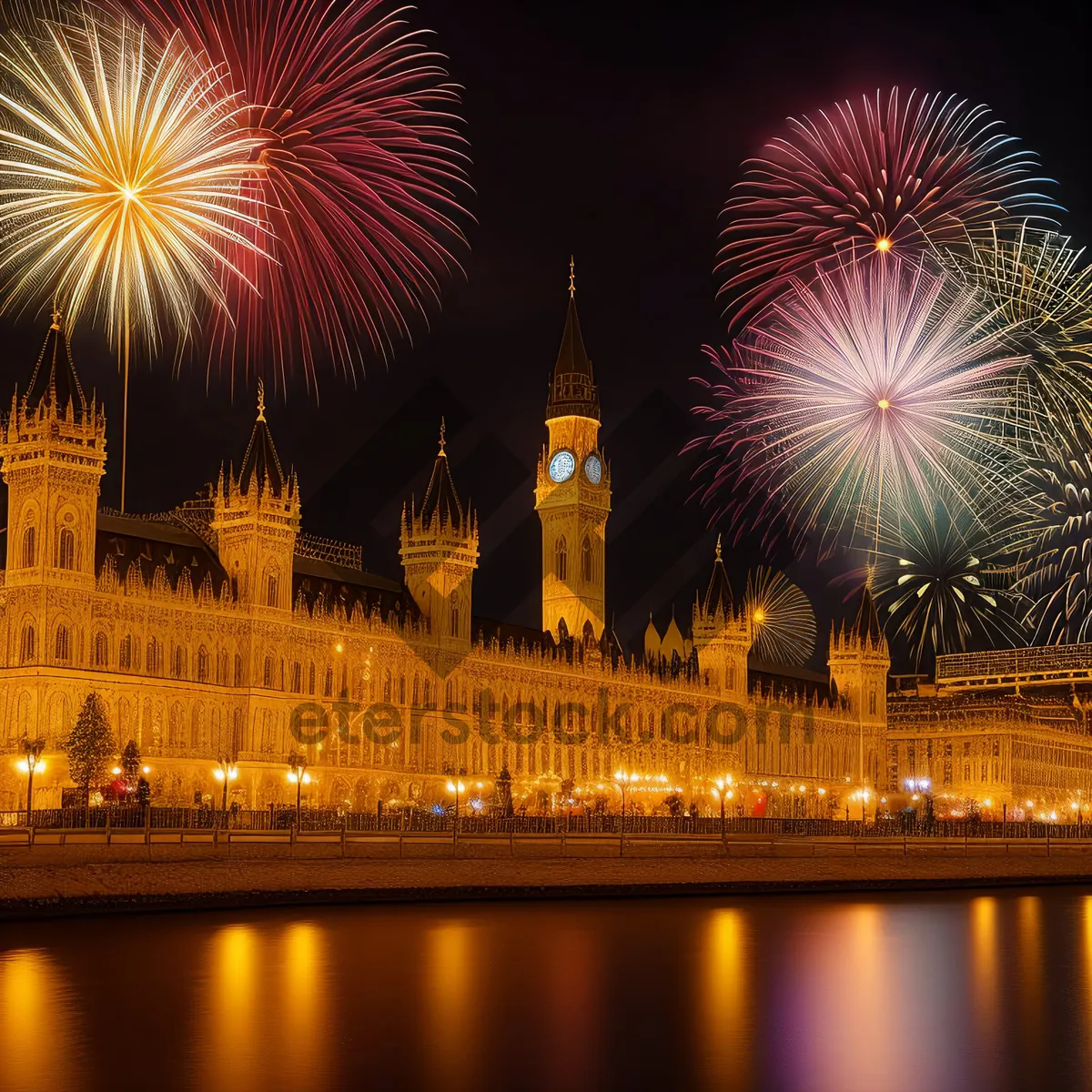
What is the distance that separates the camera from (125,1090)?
23.0m

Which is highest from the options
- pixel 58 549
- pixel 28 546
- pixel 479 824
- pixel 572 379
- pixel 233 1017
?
pixel 572 379

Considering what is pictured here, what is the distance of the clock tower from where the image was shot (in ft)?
454

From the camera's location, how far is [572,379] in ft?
463

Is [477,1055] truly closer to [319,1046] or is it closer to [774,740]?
[319,1046]

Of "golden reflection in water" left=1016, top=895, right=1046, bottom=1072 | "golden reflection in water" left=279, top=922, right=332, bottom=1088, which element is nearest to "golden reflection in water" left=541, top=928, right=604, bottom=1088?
"golden reflection in water" left=279, top=922, right=332, bottom=1088

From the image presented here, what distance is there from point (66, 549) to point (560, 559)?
214 feet

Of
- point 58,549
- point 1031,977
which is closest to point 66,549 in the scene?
point 58,549

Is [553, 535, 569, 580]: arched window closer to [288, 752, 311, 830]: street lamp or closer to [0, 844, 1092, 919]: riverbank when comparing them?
[288, 752, 311, 830]: street lamp

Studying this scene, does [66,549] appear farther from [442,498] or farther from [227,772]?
[442,498]

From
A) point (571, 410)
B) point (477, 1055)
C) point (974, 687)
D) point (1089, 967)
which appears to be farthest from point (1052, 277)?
point (974, 687)

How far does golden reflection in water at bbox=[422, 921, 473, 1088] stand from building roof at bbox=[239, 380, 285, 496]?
161 feet

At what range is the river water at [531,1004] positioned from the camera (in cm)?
2512

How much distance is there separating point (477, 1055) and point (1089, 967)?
66.7 feet

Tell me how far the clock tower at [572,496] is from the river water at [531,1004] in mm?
88063
